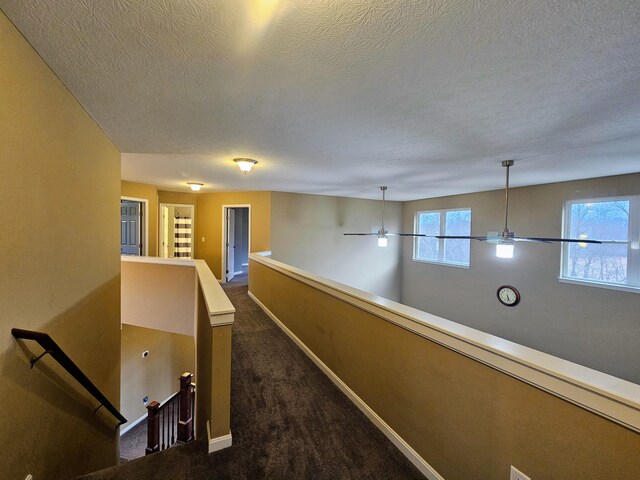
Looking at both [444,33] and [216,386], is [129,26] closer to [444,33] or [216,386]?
[444,33]

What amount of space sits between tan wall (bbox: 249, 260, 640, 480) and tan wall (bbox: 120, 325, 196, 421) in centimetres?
535

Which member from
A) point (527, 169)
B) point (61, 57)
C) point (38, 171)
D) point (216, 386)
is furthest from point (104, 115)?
point (527, 169)

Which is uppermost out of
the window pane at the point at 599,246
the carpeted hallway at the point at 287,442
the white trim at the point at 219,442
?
the window pane at the point at 599,246

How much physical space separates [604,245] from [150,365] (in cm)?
911

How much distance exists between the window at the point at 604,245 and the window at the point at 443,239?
184 cm

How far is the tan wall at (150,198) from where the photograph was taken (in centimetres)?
584

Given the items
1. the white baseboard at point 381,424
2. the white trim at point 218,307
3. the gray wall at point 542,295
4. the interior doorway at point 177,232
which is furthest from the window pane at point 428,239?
the interior doorway at point 177,232

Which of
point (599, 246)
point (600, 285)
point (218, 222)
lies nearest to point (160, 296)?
point (218, 222)

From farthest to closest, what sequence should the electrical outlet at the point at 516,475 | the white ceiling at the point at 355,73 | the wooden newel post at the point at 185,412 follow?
the wooden newel post at the point at 185,412 < the electrical outlet at the point at 516,475 < the white ceiling at the point at 355,73

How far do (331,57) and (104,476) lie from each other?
9.66 ft

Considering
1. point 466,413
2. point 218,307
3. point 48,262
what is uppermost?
point 48,262

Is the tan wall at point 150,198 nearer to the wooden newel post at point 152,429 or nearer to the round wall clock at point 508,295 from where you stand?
the wooden newel post at point 152,429

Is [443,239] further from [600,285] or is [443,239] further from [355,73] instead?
[355,73]

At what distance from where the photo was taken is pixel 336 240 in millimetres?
7254
